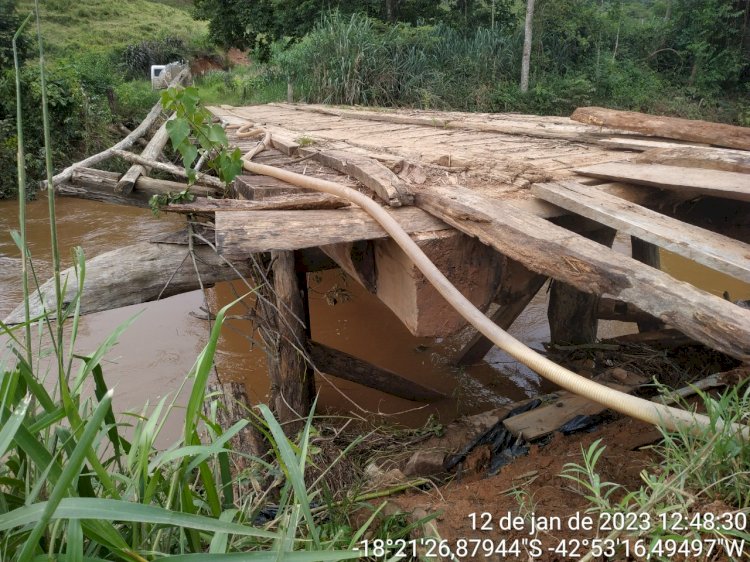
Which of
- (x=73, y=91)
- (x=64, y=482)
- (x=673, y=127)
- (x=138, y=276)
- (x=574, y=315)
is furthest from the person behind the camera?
(x=73, y=91)

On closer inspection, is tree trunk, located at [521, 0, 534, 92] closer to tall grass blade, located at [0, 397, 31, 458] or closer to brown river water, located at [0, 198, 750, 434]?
brown river water, located at [0, 198, 750, 434]

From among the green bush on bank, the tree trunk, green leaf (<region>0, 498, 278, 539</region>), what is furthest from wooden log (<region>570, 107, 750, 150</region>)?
the tree trunk

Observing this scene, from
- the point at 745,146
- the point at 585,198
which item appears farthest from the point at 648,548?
the point at 745,146

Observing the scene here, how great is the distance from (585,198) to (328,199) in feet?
3.28

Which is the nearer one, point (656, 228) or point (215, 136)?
point (656, 228)

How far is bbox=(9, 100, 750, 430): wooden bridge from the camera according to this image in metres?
1.67

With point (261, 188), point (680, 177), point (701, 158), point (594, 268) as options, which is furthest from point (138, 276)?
point (701, 158)

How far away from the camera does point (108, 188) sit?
12.2 ft

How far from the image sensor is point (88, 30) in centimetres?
2222

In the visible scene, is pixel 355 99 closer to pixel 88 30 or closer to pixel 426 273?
pixel 426 273

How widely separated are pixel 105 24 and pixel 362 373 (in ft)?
82.3

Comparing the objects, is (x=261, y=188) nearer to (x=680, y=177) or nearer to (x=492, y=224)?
(x=492, y=224)

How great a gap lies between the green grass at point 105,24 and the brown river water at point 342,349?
17292 mm

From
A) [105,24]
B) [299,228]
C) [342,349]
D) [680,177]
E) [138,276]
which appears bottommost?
[342,349]
